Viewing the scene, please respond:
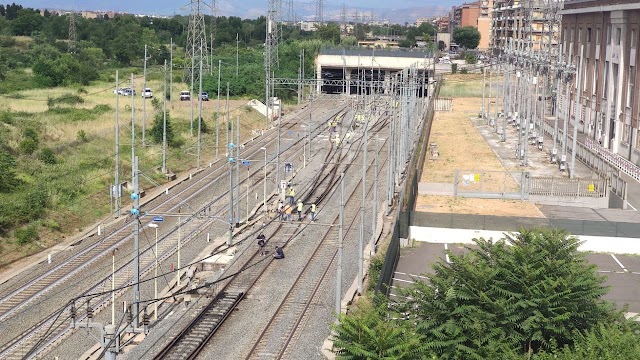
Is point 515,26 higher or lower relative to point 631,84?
higher

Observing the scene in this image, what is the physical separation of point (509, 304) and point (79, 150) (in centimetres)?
2781

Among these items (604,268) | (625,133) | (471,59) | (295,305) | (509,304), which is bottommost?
(295,305)

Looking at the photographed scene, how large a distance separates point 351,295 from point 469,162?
22.7 m

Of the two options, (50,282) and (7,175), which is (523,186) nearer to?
(50,282)

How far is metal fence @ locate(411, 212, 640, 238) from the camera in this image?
26.5 meters

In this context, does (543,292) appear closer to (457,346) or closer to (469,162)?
(457,346)

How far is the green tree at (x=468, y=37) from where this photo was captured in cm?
14550

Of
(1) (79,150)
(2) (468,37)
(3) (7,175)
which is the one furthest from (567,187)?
(2) (468,37)

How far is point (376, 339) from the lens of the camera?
44.1 ft

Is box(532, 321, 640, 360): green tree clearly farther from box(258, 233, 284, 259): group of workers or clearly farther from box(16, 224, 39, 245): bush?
box(16, 224, 39, 245): bush

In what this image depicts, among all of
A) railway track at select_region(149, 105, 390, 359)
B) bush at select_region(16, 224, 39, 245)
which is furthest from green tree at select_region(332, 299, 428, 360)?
bush at select_region(16, 224, 39, 245)

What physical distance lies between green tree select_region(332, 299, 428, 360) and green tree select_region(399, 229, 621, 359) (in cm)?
66

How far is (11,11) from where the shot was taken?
146 metres

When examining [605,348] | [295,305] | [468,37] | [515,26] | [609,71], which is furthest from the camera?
[468,37]
